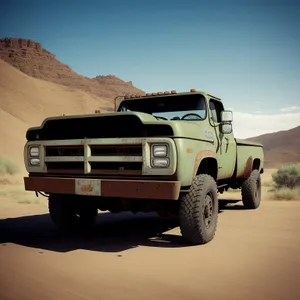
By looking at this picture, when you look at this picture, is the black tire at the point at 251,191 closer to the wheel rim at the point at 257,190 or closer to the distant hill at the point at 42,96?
the wheel rim at the point at 257,190

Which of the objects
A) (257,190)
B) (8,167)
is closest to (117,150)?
(257,190)

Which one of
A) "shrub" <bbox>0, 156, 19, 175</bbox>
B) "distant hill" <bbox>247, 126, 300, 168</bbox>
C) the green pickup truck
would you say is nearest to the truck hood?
the green pickup truck

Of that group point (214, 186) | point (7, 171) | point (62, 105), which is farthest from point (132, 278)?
point (62, 105)

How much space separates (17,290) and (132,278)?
100 centimetres

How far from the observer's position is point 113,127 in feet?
14.6

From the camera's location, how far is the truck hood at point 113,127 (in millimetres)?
4156

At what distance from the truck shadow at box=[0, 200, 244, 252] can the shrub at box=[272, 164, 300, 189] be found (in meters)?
8.00

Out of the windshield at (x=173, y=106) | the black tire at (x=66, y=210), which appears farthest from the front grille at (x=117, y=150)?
the windshield at (x=173, y=106)

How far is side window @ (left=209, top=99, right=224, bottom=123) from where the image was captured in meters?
5.89

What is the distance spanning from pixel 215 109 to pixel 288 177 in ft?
29.2

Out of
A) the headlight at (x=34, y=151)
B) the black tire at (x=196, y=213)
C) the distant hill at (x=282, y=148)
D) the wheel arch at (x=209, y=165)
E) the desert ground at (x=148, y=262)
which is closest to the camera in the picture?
the desert ground at (x=148, y=262)

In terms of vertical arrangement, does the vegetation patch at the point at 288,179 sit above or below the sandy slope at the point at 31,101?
below

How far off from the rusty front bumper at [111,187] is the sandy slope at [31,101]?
3452 cm

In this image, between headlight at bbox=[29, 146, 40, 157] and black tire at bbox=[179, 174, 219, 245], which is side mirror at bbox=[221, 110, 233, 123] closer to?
black tire at bbox=[179, 174, 219, 245]
